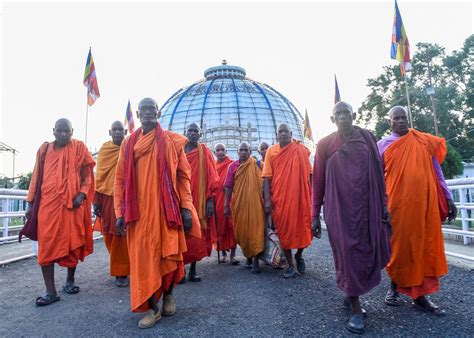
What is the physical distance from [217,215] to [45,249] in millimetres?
2781

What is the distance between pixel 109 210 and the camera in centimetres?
467

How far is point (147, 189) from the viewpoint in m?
3.11

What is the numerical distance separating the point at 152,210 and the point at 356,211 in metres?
1.63

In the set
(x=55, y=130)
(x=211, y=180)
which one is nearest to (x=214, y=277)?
(x=211, y=180)

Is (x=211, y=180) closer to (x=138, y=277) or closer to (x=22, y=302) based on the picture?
(x=138, y=277)

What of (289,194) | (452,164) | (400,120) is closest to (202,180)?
(289,194)

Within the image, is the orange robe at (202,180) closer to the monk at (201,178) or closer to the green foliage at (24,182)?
the monk at (201,178)

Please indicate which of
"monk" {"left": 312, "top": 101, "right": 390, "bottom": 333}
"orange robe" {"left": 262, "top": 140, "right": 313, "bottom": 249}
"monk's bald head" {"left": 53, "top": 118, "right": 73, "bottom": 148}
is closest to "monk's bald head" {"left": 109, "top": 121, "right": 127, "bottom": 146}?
"monk's bald head" {"left": 53, "top": 118, "right": 73, "bottom": 148}

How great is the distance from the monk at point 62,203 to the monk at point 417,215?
318 centimetres

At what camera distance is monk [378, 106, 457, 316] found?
3.25 metres

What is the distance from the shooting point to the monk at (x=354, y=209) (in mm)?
2877

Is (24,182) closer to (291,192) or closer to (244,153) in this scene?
(244,153)

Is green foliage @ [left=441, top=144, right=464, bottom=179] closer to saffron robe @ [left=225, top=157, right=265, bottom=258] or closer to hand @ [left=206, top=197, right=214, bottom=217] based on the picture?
saffron robe @ [left=225, top=157, right=265, bottom=258]

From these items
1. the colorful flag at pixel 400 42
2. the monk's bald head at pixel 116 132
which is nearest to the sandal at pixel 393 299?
the monk's bald head at pixel 116 132
